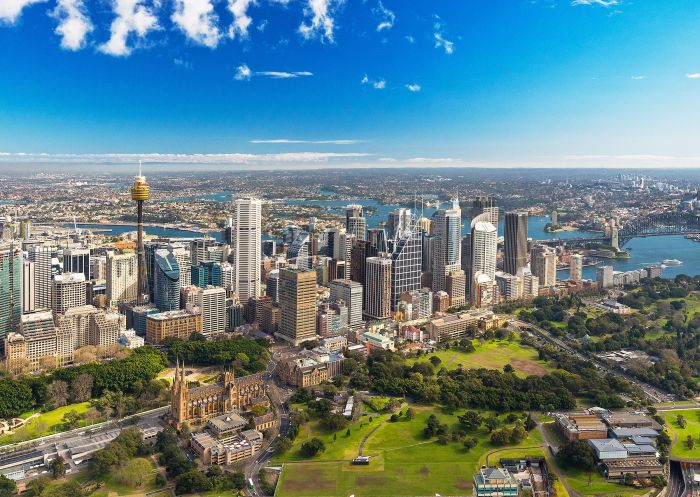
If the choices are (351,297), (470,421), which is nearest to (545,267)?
(351,297)

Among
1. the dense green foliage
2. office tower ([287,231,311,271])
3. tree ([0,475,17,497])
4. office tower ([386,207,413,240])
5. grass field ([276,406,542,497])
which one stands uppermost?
office tower ([386,207,413,240])

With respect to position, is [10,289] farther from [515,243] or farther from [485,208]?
[485,208]

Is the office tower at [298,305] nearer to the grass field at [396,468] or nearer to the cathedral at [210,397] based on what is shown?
the cathedral at [210,397]

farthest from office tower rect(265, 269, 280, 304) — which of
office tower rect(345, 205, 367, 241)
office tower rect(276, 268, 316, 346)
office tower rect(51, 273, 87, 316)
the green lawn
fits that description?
the green lawn

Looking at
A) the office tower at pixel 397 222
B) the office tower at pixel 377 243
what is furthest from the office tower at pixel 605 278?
the office tower at pixel 377 243

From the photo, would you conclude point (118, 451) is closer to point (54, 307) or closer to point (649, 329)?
point (54, 307)

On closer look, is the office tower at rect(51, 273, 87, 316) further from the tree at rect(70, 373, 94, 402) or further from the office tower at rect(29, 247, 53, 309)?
the tree at rect(70, 373, 94, 402)
